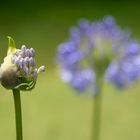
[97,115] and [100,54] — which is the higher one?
[100,54]

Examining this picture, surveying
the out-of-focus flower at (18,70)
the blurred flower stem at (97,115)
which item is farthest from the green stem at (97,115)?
the out-of-focus flower at (18,70)

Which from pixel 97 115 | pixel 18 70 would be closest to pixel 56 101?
pixel 97 115

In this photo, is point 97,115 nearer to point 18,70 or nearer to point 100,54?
point 100,54

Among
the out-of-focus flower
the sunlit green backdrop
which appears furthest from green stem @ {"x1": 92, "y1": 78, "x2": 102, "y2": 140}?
the out-of-focus flower

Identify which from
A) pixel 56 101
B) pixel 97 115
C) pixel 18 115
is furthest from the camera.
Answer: pixel 56 101

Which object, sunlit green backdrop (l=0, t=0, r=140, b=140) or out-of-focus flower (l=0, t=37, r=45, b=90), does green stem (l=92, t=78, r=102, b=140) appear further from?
out-of-focus flower (l=0, t=37, r=45, b=90)

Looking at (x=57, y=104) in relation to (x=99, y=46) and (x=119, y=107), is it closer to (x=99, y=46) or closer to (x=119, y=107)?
(x=119, y=107)
